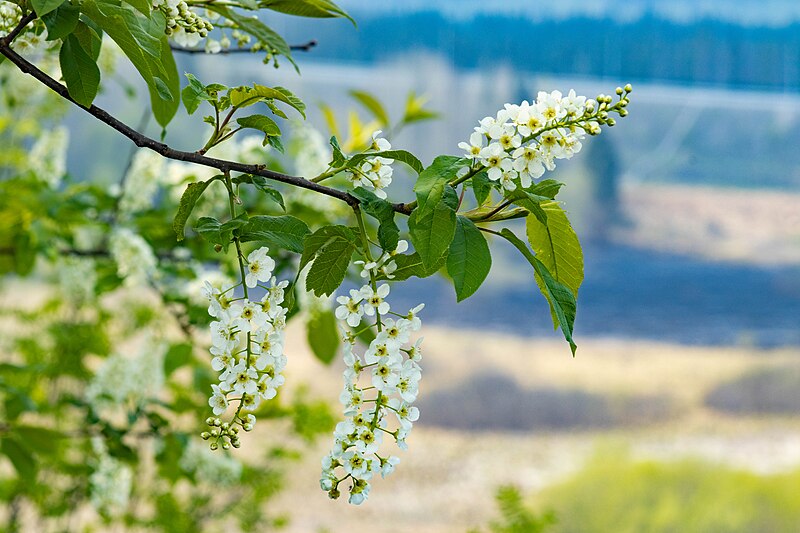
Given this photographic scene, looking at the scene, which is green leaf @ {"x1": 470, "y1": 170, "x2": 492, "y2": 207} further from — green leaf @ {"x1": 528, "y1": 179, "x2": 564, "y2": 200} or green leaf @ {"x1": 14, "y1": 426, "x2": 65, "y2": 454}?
green leaf @ {"x1": 14, "y1": 426, "x2": 65, "y2": 454}

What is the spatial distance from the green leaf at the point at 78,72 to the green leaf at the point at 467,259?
0.14 m

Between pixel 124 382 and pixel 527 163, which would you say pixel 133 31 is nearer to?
pixel 527 163

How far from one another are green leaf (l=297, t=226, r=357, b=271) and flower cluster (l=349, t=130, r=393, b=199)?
1.0 inches

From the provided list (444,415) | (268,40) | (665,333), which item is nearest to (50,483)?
(444,415)

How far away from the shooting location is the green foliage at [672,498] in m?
1.78

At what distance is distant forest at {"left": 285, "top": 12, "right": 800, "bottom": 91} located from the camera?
1809mm

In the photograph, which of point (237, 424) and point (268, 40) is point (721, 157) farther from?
point (237, 424)

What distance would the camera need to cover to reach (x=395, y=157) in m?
0.31

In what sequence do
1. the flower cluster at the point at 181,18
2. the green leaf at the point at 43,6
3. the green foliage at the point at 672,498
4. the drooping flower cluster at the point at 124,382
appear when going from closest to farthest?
the green leaf at the point at 43,6
the flower cluster at the point at 181,18
the drooping flower cluster at the point at 124,382
the green foliage at the point at 672,498

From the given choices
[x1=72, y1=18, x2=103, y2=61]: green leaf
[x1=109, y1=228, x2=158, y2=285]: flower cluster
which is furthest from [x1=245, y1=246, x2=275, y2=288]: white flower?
[x1=109, y1=228, x2=158, y2=285]: flower cluster

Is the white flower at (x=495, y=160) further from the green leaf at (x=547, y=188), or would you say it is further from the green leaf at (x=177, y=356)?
the green leaf at (x=177, y=356)

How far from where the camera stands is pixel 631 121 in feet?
6.03

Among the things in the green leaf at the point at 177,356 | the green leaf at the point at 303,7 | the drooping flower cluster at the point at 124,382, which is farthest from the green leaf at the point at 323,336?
the green leaf at the point at 303,7

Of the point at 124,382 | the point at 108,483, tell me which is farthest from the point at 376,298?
the point at 108,483
